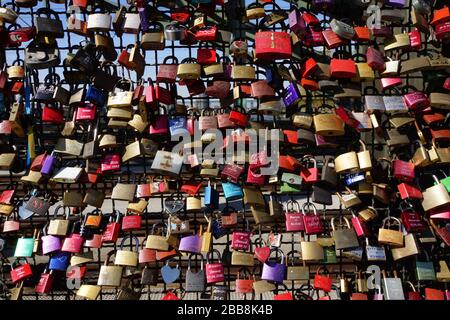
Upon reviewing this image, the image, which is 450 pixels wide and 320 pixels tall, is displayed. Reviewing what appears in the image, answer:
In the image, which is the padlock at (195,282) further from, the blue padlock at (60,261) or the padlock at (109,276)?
the blue padlock at (60,261)

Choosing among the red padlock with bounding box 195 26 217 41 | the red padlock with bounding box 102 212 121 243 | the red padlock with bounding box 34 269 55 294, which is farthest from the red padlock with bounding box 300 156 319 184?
the red padlock with bounding box 34 269 55 294

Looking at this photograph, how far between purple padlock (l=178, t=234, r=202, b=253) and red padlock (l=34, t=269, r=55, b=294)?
3.08 feet

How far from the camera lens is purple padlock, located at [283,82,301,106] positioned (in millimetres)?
4051

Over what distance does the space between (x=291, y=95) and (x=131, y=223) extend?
1459 mm

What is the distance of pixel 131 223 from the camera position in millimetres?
4090

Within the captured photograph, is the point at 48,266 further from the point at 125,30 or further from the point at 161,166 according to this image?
the point at 125,30

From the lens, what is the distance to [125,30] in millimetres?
4051

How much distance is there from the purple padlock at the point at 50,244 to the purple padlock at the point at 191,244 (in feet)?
2.89

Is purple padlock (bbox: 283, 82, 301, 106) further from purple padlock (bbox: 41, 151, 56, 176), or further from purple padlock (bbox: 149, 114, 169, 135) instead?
purple padlock (bbox: 41, 151, 56, 176)

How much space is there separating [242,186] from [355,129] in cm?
92

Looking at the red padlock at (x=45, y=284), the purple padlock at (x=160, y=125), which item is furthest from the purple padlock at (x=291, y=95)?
the red padlock at (x=45, y=284)

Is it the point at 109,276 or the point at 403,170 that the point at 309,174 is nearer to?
the point at 403,170
